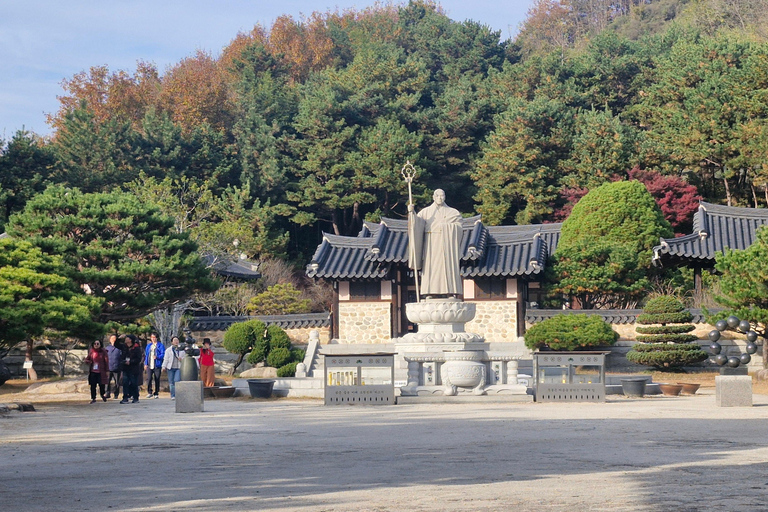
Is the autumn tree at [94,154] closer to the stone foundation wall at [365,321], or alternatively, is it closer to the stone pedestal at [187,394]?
the stone foundation wall at [365,321]

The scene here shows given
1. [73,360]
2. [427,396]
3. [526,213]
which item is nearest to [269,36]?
[526,213]

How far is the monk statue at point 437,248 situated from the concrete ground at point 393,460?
5.45 m

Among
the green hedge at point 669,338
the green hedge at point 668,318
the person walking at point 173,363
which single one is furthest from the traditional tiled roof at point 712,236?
the person walking at point 173,363

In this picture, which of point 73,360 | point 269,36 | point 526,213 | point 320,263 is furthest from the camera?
point 269,36

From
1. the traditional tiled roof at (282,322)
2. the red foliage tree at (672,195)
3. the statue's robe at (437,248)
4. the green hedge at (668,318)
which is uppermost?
the red foliage tree at (672,195)

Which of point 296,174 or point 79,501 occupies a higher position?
point 296,174

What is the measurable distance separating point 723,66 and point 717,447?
3872 cm

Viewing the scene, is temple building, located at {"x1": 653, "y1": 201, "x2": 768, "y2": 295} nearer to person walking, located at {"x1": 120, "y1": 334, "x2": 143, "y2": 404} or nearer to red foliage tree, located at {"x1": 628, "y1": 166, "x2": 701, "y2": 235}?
red foliage tree, located at {"x1": 628, "y1": 166, "x2": 701, "y2": 235}

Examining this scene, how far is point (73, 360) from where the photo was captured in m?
32.3

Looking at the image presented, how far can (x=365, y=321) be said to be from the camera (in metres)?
36.9

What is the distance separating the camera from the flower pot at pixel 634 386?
2231 cm

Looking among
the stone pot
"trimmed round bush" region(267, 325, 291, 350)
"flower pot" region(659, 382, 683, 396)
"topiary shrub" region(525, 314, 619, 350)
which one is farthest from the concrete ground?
"trimmed round bush" region(267, 325, 291, 350)

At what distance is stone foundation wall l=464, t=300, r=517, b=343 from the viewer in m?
35.7

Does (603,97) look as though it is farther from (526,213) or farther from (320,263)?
(320,263)
